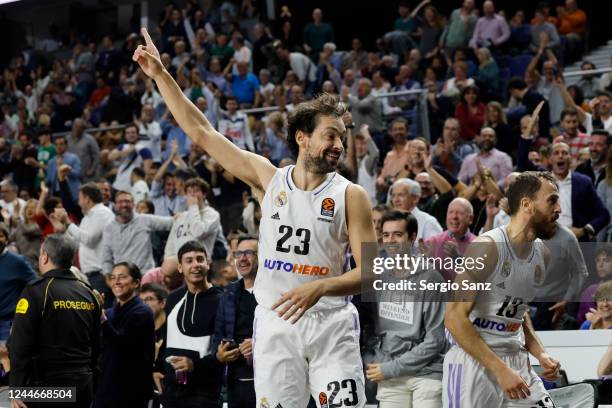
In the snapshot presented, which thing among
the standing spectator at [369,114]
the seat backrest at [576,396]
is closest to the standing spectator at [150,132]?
the standing spectator at [369,114]

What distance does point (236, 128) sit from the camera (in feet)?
47.4

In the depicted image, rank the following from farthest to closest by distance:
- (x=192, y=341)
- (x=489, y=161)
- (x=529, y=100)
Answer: (x=529, y=100), (x=489, y=161), (x=192, y=341)

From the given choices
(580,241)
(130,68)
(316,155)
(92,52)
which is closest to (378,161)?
(580,241)

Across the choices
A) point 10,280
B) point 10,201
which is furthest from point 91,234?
point 10,201

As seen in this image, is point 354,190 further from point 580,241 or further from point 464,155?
point 464,155

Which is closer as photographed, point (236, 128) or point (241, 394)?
point (241, 394)

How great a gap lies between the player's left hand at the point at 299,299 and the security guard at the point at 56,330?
2781mm

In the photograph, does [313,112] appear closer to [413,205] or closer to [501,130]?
[413,205]

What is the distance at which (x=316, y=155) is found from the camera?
5.00m

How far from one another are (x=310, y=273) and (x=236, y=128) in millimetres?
9784

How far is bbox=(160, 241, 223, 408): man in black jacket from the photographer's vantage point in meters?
6.92

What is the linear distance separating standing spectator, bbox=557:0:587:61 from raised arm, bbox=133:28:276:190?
11347mm

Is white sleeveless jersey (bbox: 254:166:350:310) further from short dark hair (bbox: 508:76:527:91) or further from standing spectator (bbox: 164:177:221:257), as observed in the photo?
short dark hair (bbox: 508:76:527:91)

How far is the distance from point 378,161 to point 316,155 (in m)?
7.37
